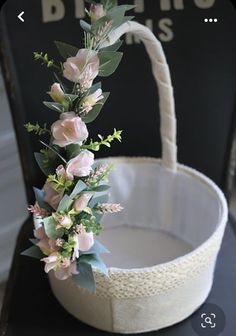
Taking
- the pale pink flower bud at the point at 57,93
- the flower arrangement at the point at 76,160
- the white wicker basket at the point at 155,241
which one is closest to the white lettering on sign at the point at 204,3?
the white wicker basket at the point at 155,241

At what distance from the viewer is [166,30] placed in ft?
2.79

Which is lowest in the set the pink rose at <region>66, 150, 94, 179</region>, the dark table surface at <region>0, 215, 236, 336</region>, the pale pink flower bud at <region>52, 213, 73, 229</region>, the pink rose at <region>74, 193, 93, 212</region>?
the dark table surface at <region>0, 215, 236, 336</region>

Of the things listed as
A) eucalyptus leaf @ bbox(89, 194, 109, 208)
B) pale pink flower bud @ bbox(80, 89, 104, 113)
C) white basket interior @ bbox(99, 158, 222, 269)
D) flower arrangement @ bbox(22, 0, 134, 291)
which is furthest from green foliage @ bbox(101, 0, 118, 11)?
white basket interior @ bbox(99, 158, 222, 269)

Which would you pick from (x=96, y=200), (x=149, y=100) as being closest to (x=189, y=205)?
(x=149, y=100)

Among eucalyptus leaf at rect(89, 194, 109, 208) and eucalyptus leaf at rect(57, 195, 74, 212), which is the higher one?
eucalyptus leaf at rect(57, 195, 74, 212)

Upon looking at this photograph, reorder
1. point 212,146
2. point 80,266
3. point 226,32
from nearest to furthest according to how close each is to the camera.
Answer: point 80,266
point 226,32
point 212,146

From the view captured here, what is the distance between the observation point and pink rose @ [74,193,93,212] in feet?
1.95

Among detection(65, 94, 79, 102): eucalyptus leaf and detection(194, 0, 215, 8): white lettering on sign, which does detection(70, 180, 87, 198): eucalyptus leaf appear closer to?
detection(65, 94, 79, 102): eucalyptus leaf

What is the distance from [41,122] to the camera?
0.90 metres

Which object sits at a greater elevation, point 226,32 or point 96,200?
point 226,32

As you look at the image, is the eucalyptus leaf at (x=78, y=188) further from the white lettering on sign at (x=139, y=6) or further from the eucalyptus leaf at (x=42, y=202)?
the white lettering on sign at (x=139, y=6)

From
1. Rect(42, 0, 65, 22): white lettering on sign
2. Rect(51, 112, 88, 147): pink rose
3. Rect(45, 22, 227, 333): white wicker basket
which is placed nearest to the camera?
Rect(51, 112, 88, 147): pink rose

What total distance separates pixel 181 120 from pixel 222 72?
0.10m

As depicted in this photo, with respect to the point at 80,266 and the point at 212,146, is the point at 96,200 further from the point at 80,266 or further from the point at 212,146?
the point at 212,146
